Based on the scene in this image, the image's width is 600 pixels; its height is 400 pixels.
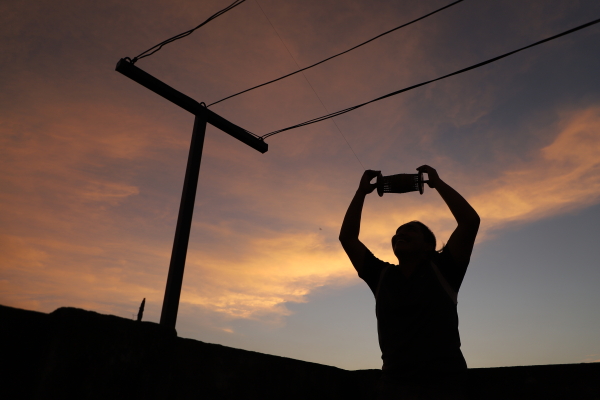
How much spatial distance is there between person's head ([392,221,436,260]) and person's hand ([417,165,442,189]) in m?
0.27

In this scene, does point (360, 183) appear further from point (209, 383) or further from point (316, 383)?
point (209, 383)

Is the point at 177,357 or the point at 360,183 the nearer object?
the point at 177,357

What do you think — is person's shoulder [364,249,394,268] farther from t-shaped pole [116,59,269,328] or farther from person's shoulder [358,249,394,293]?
t-shaped pole [116,59,269,328]

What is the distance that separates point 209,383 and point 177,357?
9.8 inches

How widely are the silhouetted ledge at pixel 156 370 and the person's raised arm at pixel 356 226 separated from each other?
2.70 feet

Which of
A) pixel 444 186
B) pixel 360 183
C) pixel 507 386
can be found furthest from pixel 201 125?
pixel 507 386

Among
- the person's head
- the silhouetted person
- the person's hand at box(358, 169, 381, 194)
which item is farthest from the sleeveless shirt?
the person's hand at box(358, 169, 381, 194)

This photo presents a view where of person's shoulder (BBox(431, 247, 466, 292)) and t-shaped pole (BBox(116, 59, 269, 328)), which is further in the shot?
t-shaped pole (BBox(116, 59, 269, 328))

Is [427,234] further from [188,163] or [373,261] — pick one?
[188,163]

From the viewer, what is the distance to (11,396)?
1.47 metres

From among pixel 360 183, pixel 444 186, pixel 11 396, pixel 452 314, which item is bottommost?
pixel 11 396

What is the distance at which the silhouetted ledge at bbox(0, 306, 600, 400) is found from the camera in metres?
1.52

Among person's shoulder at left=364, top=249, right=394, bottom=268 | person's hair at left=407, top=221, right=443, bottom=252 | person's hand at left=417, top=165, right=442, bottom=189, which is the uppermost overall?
person's hand at left=417, top=165, right=442, bottom=189

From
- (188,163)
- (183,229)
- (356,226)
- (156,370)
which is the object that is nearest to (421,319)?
(356,226)
